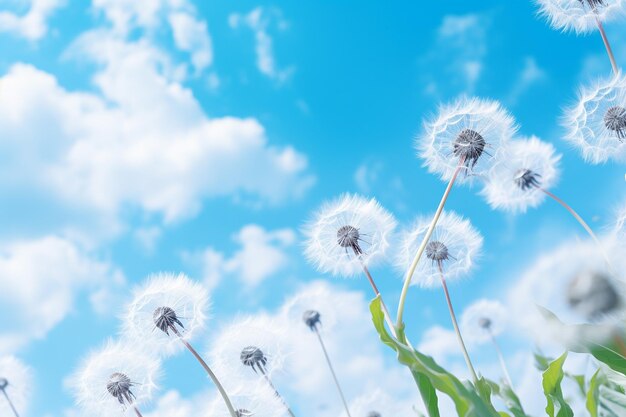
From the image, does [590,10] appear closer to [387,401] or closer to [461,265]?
[461,265]

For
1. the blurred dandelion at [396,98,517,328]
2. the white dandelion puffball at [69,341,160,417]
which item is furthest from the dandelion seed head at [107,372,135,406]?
the blurred dandelion at [396,98,517,328]

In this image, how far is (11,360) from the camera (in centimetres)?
809

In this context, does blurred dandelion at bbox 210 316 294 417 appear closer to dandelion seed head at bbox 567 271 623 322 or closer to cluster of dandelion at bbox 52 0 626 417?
cluster of dandelion at bbox 52 0 626 417

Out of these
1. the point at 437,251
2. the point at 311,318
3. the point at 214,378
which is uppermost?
the point at 311,318

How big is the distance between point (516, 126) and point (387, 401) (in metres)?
4.89

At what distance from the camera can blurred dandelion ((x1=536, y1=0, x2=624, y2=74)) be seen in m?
5.55

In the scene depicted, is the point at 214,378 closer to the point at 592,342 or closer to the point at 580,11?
the point at 592,342

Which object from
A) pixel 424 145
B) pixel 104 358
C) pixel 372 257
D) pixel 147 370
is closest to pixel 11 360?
pixel 104 358

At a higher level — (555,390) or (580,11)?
(580,11)

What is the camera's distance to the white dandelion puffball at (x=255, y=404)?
4.96 meters

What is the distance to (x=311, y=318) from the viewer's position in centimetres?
775

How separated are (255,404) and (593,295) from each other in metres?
3.85

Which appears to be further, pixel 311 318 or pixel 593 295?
pixel 311 318

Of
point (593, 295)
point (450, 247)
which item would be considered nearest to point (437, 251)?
point (450, 247)
